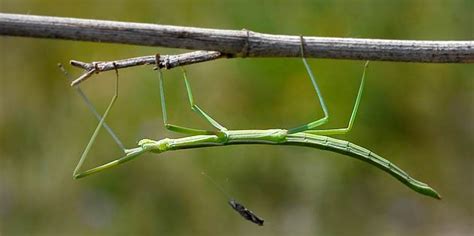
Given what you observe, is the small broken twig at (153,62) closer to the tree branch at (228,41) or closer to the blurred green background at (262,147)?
the tree branch at (228,41)

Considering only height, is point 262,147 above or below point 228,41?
below

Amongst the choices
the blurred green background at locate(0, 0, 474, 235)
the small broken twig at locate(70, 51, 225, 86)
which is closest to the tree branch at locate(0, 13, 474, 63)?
the small broken twig at locate(70, 51, 225, 86)

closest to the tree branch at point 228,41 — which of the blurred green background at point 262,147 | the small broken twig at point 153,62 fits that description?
the small broken twig at point 153,62

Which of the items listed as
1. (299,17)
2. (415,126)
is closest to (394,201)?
(415,126)

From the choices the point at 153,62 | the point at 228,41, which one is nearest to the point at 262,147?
the point at 153,62

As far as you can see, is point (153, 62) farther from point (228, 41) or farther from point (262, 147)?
point (262, 147)
